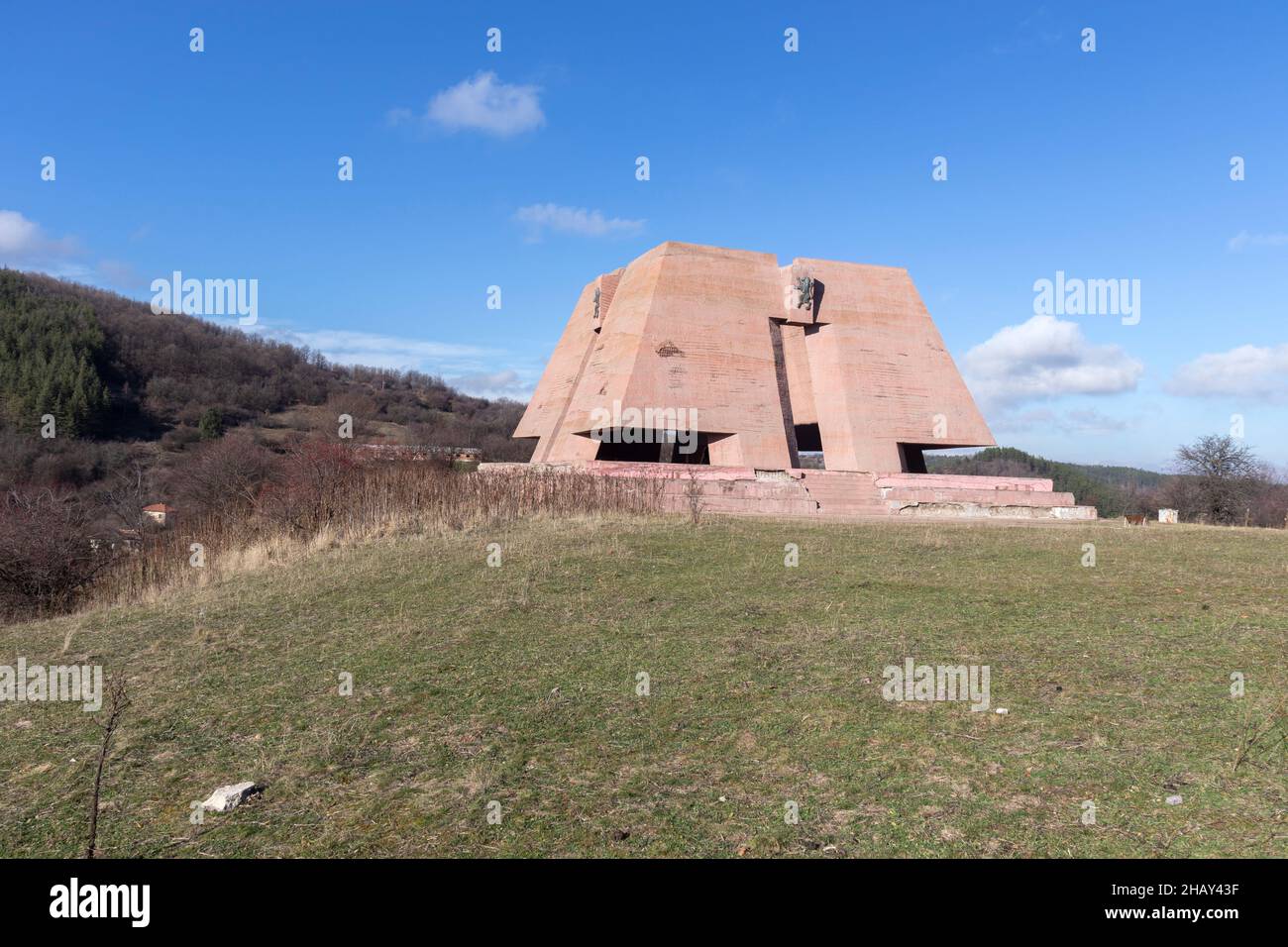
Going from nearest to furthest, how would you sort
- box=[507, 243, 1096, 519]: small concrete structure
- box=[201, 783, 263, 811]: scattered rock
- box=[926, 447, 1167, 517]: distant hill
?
1. box=[201, 783, 263, 811]: scattered rock
2. box=[507, 243, 1096, 519]: small concrete structure
3. box=[926, 447, 1167, 517]: distant hill

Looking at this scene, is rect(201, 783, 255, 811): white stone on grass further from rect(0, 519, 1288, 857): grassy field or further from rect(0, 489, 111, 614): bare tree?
rect(0, 489, 111, 614): bare tree

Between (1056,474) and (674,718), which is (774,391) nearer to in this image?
(674,718)

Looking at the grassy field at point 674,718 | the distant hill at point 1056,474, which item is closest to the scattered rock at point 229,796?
the grassy field at point 674,718

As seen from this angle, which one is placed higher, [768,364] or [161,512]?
[768,364]

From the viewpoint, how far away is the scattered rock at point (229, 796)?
13.6 feet

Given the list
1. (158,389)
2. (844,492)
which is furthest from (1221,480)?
(158,389)

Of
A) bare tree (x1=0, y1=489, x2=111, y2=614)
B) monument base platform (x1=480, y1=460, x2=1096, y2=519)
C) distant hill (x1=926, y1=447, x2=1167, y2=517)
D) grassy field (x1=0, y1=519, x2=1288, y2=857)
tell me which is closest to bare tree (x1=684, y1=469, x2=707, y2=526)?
monument base platform (x1=480, y1=460, x2=1096, y2=519)

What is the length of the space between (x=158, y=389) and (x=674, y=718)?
7407 cm

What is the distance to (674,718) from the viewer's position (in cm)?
515

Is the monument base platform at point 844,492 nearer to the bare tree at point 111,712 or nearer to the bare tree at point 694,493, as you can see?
the bare tree at point 694,493

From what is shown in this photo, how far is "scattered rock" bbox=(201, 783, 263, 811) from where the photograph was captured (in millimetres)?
4145

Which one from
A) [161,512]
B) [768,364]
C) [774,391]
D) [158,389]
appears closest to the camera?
[774,391]

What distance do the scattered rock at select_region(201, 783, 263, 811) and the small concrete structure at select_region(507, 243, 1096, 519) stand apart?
14.5 m
